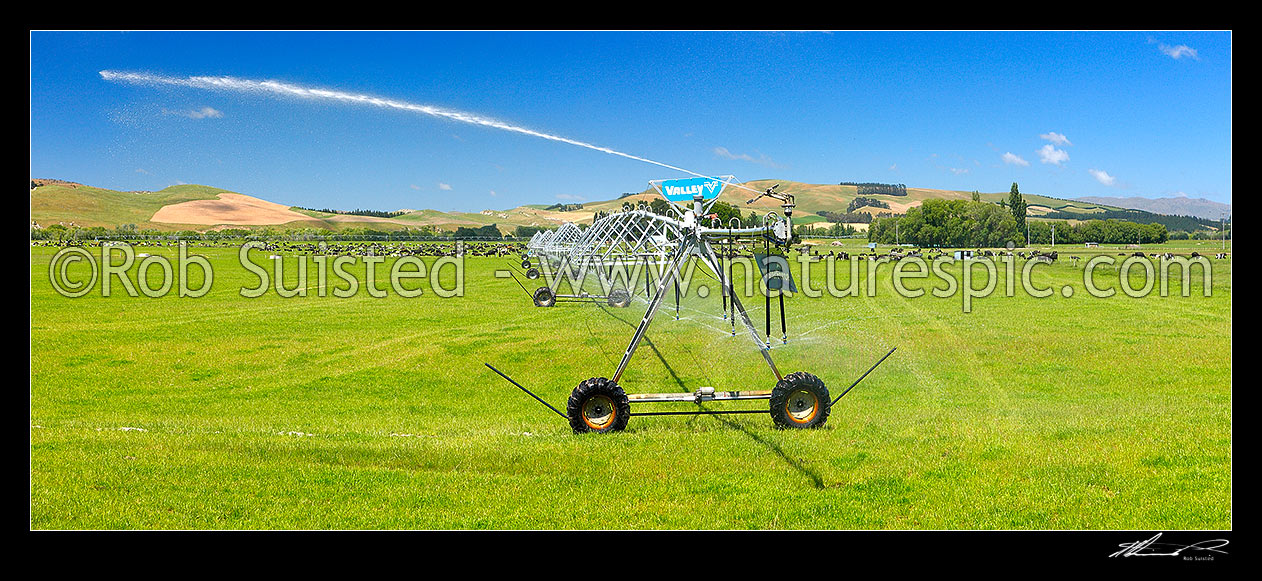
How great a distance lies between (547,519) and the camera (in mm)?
9500

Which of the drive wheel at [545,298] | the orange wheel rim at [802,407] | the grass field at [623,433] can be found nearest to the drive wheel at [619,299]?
the drive wheel at [545,298]

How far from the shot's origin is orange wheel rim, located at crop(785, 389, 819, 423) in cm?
1284

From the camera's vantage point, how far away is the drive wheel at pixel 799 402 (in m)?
12.7

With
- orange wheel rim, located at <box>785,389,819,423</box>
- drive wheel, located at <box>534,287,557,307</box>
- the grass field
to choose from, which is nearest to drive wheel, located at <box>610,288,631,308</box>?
drive wheel, located at <box>534,287,557,307</box>

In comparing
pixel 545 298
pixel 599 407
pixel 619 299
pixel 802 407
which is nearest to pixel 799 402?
pixel 802 407

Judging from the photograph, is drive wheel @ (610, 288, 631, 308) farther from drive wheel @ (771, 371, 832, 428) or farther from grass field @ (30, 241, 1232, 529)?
drive wheel @ (771, 371, 832, 428)

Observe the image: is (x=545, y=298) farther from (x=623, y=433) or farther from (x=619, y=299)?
(x=623, y=433)

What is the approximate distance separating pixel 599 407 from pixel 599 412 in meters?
0.10

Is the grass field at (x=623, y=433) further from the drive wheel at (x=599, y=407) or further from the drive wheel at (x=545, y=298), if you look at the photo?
the drive wheel at (x=545, y=298)

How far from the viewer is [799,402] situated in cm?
1291

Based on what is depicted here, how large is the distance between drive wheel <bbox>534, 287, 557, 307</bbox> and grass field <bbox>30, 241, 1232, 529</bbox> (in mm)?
8360

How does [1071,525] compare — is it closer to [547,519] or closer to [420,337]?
[547,519]

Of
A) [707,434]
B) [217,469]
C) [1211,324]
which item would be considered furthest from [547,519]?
[1211,324]

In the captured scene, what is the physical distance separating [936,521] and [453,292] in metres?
42.3
